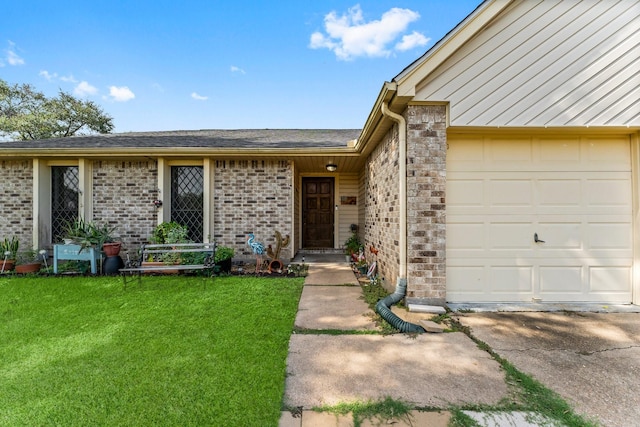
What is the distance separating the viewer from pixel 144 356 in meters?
2.23

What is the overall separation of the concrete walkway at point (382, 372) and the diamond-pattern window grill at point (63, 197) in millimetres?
6955

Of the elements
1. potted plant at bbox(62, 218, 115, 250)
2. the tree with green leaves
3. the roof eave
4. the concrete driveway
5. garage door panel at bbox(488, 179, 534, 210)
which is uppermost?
the tree with green leaves

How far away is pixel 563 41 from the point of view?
332cm

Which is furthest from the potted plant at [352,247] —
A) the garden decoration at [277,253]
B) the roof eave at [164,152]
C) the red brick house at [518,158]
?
Result: the red brick house at [518,158]

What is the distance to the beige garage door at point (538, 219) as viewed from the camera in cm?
361

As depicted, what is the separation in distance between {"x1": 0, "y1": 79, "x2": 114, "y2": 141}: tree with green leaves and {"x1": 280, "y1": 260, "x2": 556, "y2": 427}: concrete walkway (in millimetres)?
25189

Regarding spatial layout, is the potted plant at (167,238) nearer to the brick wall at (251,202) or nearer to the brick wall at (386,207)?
the brick wall at (251,202)

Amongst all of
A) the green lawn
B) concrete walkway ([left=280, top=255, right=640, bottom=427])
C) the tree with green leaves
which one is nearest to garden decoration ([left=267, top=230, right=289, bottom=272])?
the green lawn

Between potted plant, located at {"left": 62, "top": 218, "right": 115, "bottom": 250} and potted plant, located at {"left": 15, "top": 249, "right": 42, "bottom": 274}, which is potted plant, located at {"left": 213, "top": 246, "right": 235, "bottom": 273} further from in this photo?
potted plant, located at {"left": 15, "top": 249, "right": 42, "bottom": 274}

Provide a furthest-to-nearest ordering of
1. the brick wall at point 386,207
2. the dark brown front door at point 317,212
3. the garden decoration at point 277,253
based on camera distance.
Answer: the dark brown front door at point 317,212 < the garden decoration at point 277,253 < the brick wall at point 386,207

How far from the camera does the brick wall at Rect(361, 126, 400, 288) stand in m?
3.88

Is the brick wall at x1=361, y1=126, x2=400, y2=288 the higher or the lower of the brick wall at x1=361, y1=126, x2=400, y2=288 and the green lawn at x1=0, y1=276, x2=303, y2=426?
the higher

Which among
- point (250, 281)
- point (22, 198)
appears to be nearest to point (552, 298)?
point (250, 281)

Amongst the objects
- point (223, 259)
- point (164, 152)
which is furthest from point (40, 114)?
point (223, 259)
